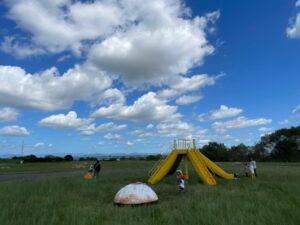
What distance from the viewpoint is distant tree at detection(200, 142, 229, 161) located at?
8725 cm

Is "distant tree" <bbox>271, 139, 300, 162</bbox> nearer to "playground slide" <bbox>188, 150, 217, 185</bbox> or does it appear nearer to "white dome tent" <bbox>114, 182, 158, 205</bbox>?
"playground slide" <bbox>188, 150, 217, 185</bbox>

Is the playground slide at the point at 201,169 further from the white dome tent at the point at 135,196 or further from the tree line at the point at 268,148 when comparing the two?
the tree line at the point at 268,148

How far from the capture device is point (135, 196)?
1390 cm

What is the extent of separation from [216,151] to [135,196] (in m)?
78.5

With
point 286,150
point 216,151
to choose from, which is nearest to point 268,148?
point 286,150

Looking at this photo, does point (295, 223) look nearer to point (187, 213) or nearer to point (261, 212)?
point (261, 212)

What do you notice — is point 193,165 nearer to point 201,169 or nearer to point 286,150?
point 201,169

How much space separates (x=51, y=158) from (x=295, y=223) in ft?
259

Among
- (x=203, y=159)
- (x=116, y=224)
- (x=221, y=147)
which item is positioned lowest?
(x=116, y=224)

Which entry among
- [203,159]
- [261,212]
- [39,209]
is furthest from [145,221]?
[203,159]

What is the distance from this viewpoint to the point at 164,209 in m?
12.5

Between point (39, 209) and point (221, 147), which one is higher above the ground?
point (221, 147)

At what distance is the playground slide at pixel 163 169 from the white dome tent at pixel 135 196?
9.29m

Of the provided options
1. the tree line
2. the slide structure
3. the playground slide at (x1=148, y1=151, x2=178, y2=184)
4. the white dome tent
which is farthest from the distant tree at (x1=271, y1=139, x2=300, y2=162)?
the white dome tent
